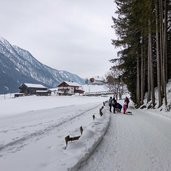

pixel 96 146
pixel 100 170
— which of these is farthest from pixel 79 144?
pixel 100 170

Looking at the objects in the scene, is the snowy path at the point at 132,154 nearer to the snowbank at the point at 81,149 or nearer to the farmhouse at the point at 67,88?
the snowbank at the point at 81,149

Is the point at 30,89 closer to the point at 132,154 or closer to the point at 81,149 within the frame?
the point at 81,149

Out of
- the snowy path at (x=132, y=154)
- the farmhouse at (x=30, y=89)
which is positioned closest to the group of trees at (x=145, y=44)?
the snowy path at (x=132, y=154)

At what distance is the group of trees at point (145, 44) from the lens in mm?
29109

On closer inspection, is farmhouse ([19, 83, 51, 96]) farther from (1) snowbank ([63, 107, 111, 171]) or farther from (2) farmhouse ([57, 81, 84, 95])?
(1) snowbank ([63, 107, 111, 171])

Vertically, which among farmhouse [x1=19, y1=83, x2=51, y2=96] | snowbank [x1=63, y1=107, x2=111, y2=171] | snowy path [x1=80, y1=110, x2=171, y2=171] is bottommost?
snowy path [x1=80, y1=110, x2=171, y2=171]

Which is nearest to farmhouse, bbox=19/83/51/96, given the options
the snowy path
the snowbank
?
the snowy path

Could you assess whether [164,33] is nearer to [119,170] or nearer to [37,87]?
[119,170]

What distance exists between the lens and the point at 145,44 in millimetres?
38906

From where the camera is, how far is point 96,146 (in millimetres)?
10461

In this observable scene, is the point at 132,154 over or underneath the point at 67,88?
underneath

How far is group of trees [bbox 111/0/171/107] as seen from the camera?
29.1m

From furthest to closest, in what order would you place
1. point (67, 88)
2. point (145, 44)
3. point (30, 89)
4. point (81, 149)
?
1. point (67, 88)
2. point (30, 89)
3. point (145, 44)
4. point (81, 149)

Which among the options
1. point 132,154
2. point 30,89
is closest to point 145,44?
point 132,154
